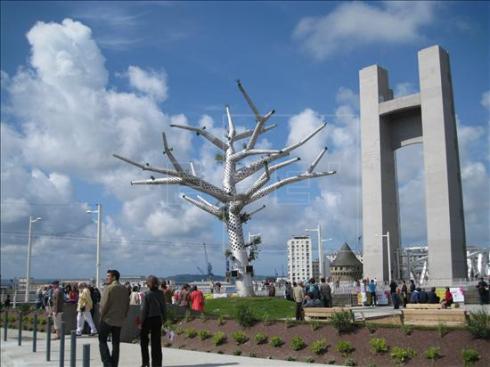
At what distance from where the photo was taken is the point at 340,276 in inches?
3900

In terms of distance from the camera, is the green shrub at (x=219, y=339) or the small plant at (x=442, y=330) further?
the green shrub at (x=219, y=339)

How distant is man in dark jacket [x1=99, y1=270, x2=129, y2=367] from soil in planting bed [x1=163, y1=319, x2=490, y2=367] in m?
3.90

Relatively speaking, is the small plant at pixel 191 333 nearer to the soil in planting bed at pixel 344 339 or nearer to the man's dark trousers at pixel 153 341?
the soil in planting bed at pixel 344 339

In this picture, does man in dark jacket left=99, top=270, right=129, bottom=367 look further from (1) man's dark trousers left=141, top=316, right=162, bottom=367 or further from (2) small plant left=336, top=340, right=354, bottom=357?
(2) small plant left=336, top=340, right=354, bottom=357

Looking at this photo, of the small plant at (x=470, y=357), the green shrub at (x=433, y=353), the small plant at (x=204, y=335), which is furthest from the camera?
the small plant at (x=204, y=335)

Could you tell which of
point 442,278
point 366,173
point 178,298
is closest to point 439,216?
point 442,278

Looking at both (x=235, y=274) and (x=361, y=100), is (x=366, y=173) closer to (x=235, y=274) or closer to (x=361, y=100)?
(x=361, y=100)

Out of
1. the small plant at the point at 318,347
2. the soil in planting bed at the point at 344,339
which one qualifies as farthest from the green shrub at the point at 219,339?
the small plant at the point at 318,347

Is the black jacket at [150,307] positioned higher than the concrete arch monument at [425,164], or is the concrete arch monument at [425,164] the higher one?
the concrete arch monument at [425,164]

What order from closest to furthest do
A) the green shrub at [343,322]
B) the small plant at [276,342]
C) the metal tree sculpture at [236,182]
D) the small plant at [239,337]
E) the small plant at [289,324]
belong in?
1. the green shrub at [343,322]
2. the small plant at [276,342]
3. the small plant at [239,337]
4. the small plant at [289,324]
5. the metal tree sculpture at [236,182]

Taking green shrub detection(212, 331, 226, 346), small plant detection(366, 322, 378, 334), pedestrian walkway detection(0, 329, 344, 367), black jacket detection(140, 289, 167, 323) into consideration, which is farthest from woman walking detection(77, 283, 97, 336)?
small plant detection(366, 322, 378, 334)

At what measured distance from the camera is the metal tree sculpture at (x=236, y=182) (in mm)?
34719

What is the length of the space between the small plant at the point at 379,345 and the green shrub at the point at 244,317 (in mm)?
4224

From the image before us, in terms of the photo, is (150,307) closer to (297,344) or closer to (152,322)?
(152,322)
